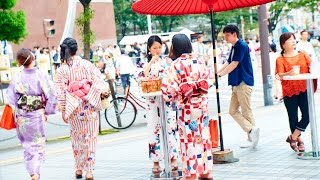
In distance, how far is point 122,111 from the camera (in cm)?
1292

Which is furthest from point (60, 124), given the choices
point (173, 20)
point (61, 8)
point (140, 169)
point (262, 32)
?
point (173, 20)

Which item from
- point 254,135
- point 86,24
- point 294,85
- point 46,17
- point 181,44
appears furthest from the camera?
point 46,17

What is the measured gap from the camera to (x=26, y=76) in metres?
6.78

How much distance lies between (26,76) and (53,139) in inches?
214

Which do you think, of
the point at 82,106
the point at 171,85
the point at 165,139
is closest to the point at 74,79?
the point at 82,106

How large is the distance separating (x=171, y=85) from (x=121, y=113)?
692cm

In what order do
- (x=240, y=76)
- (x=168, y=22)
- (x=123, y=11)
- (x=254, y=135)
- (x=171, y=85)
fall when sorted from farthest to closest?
(x=168, y=22) < (x=123, y=11) < (x=254, y=135) < (x=240, y=76) < (x=171, y=85)

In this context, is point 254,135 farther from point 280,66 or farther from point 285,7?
point 285,7

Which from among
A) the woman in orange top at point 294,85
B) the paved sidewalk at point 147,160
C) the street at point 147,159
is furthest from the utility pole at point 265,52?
the woman in orange top at point 294,85

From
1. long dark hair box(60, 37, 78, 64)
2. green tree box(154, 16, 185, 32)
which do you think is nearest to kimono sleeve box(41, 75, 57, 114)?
long dark hair box(60, 37, 78, 64)

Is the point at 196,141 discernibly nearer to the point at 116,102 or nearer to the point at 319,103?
the point at 116,102

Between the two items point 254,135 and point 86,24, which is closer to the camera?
point 254,135

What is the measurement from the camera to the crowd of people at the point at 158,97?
20.3 ft

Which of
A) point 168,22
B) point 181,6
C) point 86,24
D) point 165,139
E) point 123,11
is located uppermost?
point 123,11
